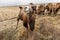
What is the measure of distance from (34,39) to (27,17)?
29cm

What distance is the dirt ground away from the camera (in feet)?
6.26

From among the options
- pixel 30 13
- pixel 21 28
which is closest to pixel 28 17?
pixel 30 13

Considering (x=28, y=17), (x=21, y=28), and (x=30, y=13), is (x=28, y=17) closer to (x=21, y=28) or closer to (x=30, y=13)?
(x=30, y=13)

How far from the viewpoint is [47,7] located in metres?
2.14

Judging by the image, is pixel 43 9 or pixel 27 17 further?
pixel 43 9

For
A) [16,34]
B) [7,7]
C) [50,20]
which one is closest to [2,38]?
[16,34]

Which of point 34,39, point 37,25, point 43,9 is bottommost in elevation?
point 34,39

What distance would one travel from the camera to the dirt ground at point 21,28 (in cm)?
191

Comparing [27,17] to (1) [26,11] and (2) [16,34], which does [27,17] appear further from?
(2) [16,34]

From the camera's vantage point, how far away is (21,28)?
6.47ft

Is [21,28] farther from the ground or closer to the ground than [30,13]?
closer to the ground

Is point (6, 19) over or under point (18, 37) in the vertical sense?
over

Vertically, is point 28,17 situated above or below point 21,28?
above

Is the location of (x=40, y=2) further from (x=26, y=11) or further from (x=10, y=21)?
(x=10, y=21)
